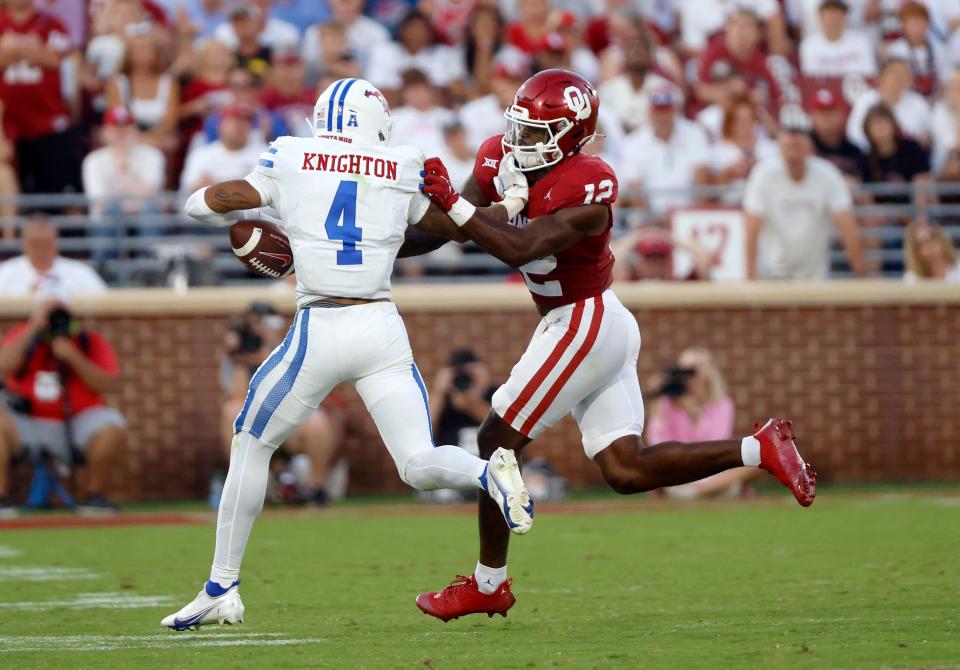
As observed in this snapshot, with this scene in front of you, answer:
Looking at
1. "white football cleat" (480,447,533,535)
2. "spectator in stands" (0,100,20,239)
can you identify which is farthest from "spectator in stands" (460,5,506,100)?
"white football cleat" (480,447,533,535)

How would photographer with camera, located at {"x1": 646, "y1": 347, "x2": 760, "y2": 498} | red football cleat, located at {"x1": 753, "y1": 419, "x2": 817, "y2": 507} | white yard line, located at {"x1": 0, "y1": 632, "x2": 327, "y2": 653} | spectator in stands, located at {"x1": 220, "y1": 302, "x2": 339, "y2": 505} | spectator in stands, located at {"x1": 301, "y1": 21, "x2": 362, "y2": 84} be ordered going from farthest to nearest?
spectator in stands, located at {"x1": 301, "y1": 21, "x2": 362, "y2": 84}
photographer with camera, located at {"x1": 646, "y1": 347, "x2": 760, "y2": 498}
spectator in stands, located at {"x1": 220, "y1": 302, "x2": 339, "y2": 505}
red football cleat, located at {"x1": 753, "y1": 419, "x2": 817, "y2": 507}
white yard line, located at {"x1": 0, "y1": 632, "x2": 327, "y2": 653}

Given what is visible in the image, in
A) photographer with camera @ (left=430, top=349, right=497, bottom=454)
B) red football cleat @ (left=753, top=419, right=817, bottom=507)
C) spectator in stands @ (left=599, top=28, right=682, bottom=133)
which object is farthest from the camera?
spectator in stands @ (left=599, top=28, right=682, bottom=133)

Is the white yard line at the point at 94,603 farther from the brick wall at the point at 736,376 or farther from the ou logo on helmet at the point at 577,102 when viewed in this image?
the brick wall at the point at 736,376

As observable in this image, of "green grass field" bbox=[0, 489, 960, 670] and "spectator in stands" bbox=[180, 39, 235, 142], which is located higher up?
"spectator in stands" bbox=[180, 39, 235, 142]

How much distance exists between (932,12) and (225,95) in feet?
21.6

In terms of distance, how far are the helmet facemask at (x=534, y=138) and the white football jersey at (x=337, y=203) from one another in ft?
1.45

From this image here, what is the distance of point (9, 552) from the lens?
9.17 meters

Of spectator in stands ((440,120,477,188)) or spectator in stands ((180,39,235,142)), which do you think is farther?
spectator in stands ((180,39,235,142))

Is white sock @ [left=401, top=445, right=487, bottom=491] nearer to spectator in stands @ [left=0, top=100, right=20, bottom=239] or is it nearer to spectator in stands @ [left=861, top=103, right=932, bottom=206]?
spectator in stands @ [left=0, top=100, right=20, bottom=239]

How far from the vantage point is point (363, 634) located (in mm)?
5910

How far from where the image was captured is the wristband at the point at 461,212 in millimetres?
6062

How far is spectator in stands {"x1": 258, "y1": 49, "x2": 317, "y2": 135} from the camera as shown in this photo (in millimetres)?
13625

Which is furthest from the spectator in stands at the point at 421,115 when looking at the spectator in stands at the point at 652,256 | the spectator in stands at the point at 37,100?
the spectator in stands at the point at 37,100

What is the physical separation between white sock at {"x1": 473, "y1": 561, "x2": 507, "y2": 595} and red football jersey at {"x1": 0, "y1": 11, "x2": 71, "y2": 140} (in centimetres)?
814
